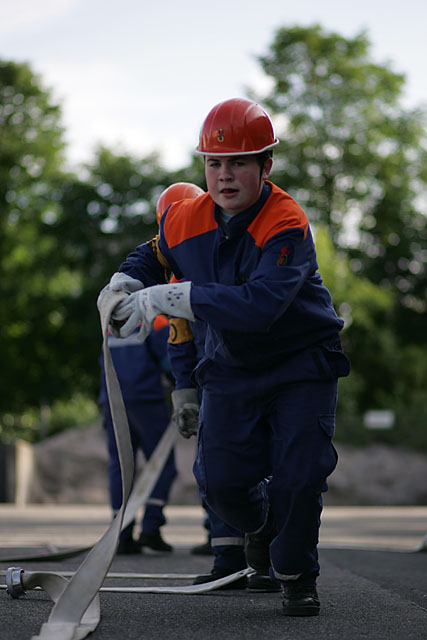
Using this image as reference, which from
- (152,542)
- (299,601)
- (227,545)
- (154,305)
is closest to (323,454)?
(299,601)

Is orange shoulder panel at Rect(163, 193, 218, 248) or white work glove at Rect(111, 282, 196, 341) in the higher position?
orange shoulder panel at Rect(163, 193, 218, 248)

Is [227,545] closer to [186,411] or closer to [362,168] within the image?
[186,411]

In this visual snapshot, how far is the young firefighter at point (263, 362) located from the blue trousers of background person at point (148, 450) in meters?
2.78

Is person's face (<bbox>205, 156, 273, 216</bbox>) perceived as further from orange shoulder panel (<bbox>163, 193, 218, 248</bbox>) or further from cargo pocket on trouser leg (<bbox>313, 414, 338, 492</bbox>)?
cargo pocket on trouser leg (<bbox>313, 414, 338, 492</bbox>)

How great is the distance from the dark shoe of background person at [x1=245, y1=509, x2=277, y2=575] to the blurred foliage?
2327 cm

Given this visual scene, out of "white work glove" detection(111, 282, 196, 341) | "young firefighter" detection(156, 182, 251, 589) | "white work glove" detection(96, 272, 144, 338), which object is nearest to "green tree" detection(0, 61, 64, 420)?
"young firefighter" detection(156, 182, 251, 589)

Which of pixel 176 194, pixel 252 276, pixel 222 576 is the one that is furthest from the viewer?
pixel 176 194

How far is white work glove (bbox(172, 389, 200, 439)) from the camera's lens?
486 centimetres

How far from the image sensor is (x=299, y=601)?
3.74 meters

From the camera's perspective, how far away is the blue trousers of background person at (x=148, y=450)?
6.57 m

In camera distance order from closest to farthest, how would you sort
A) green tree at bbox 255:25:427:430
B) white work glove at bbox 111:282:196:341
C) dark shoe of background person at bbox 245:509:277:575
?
white work glove at bbox 111:282:196:341 < dark shoe of background person at bbox 245:509:277:575 < green tree at bbox 255:25:427:430

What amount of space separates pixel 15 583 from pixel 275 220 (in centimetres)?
168

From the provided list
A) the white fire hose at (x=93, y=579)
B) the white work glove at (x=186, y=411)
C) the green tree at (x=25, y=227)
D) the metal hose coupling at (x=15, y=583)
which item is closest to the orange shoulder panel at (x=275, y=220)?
the white fire hose at (x=93, y=579)

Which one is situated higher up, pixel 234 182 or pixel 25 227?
pixel 25 227
